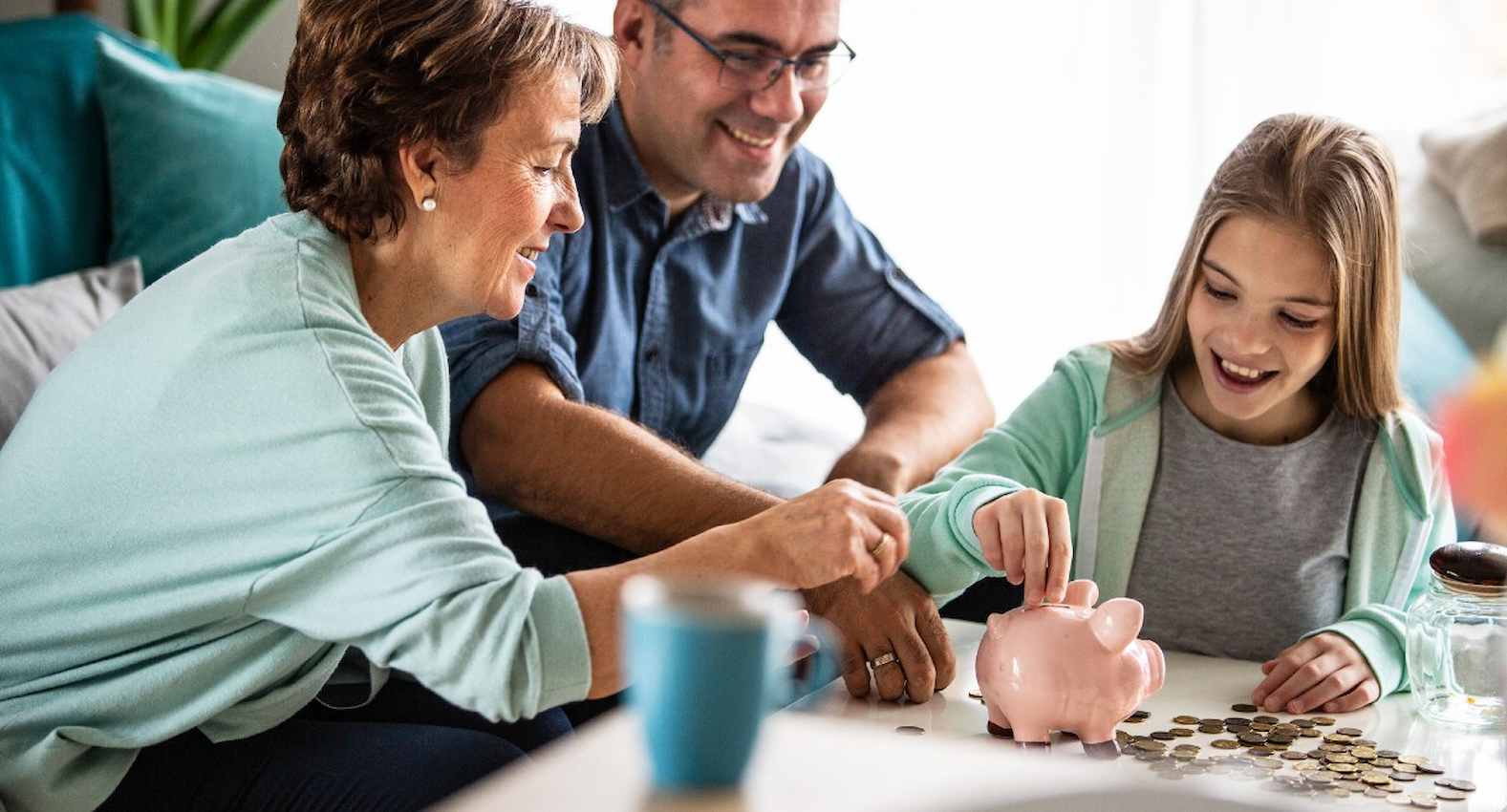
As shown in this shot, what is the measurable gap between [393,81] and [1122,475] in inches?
34.3

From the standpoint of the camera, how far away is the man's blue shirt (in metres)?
1.90

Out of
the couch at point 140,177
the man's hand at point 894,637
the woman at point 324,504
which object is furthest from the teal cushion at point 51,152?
the man's hand at point 894,637

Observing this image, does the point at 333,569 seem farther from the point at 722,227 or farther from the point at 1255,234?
the point at 722,227

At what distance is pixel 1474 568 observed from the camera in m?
1.31

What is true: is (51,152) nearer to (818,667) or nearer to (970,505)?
A: (818,667)

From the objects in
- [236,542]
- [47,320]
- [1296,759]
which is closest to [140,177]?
[47,320]

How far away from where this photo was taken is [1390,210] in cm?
165

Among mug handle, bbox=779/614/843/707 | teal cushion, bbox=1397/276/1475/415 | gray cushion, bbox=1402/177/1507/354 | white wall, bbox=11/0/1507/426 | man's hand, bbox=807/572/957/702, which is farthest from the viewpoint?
white wall, bbox=11/0/1507/426

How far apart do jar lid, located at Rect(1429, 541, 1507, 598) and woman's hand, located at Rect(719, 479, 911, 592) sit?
19.0 inches

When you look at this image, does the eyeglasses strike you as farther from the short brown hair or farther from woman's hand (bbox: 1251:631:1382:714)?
woman's hand (bbox: 1251:631:1382:714)

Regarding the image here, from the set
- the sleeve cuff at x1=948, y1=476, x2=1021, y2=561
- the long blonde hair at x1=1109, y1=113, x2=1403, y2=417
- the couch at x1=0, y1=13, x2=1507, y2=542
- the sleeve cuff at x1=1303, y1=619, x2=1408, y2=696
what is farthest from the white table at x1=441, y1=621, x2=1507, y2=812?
the couch at x1=0, y1=13, x2=1507, y2=542

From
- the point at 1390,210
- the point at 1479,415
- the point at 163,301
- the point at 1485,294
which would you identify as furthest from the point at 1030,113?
the point at 163,301

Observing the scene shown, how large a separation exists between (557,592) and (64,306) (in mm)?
1279

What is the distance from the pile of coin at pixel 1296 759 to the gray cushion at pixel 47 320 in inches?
53.1
